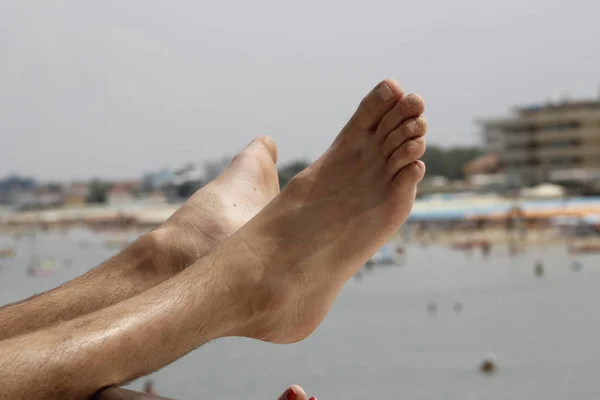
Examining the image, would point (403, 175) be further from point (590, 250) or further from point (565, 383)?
point (590, 250)

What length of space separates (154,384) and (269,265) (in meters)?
9.86

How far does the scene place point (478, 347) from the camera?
40.9 ft

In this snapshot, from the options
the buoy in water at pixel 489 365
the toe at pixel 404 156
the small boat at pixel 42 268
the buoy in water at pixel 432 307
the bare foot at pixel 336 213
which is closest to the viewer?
the bare foot at pixel 336 213

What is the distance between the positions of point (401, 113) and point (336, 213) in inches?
7.7

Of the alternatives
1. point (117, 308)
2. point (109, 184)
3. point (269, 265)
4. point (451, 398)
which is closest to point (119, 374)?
point (117, 308)

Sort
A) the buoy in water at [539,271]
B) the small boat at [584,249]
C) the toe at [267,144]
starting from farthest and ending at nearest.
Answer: the small boat at [584,249] → the buoy in water at [539,271] → the toe at [267,144]

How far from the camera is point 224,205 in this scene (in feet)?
4.57

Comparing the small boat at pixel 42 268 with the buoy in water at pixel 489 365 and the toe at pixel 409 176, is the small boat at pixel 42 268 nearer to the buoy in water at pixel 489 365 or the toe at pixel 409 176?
the buoy in water at pixel 489 365

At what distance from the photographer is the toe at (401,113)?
1.40 m

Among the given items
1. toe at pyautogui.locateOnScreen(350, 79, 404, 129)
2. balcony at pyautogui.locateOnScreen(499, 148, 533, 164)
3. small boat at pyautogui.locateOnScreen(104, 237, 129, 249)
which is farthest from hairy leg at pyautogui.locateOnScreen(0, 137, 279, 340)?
small boat at pyautogui.locateOnScreen(104, 237, 129, 249)

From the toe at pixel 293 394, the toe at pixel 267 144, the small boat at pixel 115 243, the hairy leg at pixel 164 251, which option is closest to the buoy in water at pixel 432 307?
the toe at pixel 267 144

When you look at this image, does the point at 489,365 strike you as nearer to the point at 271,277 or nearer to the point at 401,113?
the point at 401,113

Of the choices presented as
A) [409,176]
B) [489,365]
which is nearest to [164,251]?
[409,176]

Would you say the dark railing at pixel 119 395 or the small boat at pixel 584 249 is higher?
the small boat at pixel 584 249
